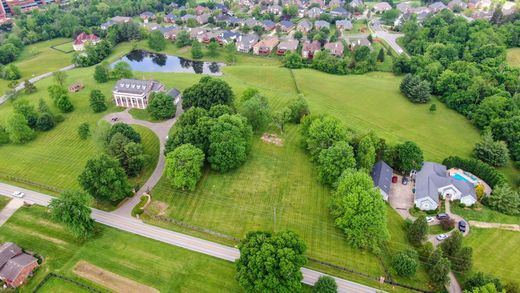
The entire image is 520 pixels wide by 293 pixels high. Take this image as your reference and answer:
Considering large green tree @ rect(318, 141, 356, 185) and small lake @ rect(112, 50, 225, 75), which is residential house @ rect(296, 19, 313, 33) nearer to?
small lake @ rect(112, 50, 225, 75)

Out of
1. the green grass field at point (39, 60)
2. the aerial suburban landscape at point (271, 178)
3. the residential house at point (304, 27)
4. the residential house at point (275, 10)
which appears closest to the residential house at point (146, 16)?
the green grass field at point (39, 60)

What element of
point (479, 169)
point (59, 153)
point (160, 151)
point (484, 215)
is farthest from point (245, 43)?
point (484, 215)

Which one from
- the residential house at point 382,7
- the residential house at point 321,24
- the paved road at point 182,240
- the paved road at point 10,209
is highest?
the residential house at point 382,7

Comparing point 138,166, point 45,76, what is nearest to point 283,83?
point 138,166

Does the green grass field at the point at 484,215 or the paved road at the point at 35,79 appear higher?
the paved road at the point at 35,79

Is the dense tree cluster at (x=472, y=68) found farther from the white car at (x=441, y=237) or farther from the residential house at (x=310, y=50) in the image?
the white car at (x=441, y=237)
